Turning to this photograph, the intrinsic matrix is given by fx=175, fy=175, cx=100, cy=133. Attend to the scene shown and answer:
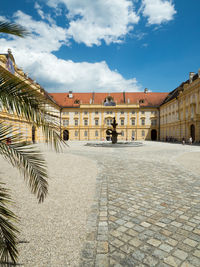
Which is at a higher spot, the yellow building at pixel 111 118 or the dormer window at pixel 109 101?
the dormer window at pixel 109 101

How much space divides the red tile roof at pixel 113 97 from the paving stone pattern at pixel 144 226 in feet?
146

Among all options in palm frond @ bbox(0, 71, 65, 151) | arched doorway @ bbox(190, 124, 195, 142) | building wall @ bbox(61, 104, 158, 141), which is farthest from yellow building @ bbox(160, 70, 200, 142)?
palm frond @ bbox(0, 71, 65, 151)

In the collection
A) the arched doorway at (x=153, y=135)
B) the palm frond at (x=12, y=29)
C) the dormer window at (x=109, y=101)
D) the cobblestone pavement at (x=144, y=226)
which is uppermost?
the dormer window at (x=109, y=101)

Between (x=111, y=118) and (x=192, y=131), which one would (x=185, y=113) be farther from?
(x=111, y=118)

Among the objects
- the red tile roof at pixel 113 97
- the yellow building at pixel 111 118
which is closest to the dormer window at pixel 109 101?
the yellow building at pixel 111 118

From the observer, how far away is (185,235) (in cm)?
288

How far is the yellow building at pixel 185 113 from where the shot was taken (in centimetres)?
2911

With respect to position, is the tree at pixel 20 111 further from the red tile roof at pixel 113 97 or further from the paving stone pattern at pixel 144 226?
the red tile roof at pixel 113 97

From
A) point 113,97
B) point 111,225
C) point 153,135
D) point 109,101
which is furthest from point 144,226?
point 113,97

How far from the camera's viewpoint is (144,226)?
10.3ft

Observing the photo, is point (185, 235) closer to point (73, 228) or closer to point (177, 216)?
point (177, 216)

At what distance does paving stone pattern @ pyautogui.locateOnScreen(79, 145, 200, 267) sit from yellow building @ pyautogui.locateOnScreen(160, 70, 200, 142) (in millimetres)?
27613

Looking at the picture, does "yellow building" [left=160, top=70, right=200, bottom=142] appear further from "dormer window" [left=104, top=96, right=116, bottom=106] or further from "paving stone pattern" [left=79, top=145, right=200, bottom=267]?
"paving stone pattern" [left=79, top=145, right=200, bottom=267]

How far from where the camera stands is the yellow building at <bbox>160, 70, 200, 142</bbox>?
29106 mm
